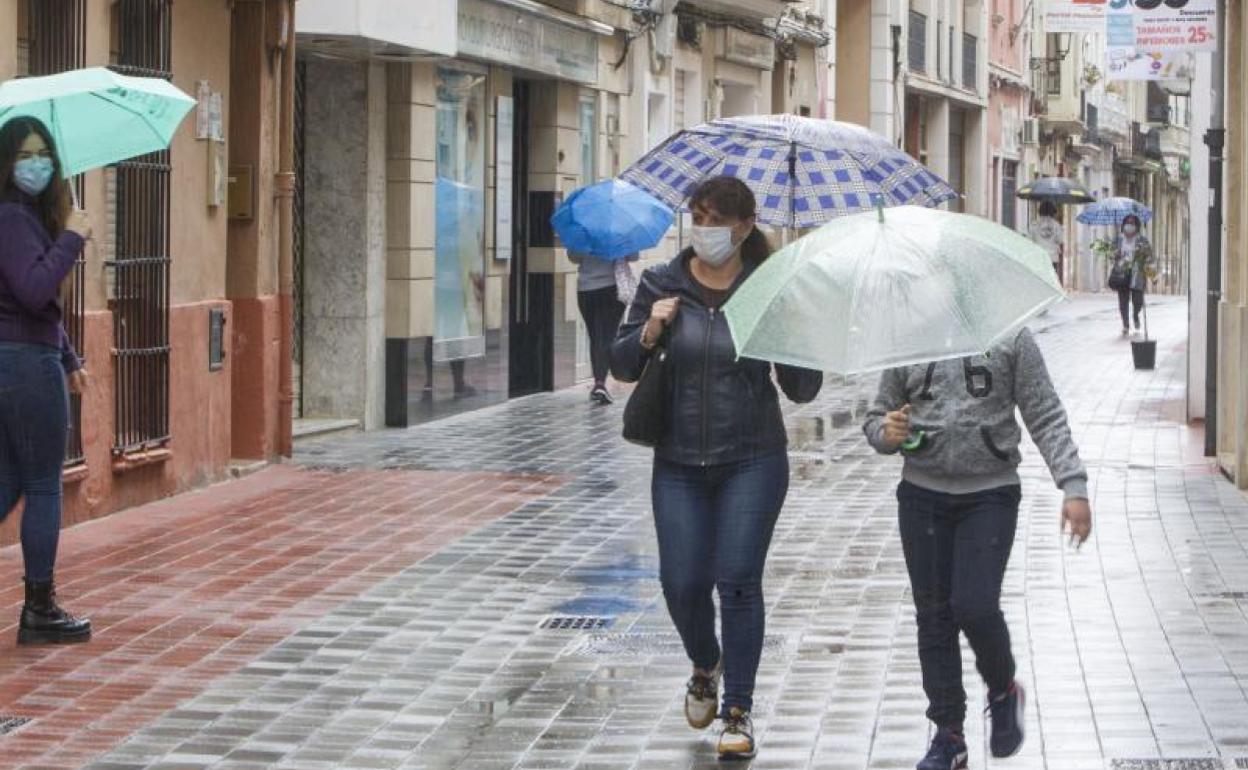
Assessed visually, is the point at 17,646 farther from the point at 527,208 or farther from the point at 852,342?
the point at 527,208

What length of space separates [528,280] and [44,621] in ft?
51.2

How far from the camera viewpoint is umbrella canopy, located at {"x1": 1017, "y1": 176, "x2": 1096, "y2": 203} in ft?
169

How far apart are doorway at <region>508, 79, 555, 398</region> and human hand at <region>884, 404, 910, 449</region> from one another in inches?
697

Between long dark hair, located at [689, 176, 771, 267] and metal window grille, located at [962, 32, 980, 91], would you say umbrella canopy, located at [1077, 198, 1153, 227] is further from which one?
long dark hair, located at [689, 176, 771, 267]

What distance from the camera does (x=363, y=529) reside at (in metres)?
13.9

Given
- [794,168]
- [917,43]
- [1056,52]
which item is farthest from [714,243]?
[1056,52]

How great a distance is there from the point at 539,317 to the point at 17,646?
1563 cm

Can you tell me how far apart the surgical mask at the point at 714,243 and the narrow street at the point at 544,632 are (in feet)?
4.90

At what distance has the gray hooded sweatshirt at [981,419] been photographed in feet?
24.2

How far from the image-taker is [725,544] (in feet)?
26.3

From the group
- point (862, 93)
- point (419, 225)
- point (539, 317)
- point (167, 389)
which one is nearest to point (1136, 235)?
point (862, 93)

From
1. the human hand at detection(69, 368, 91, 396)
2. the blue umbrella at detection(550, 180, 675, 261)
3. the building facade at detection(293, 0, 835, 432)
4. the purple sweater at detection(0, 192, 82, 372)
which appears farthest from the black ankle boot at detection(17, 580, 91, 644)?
the blue umbrella at detection(550, 180, 675, 261)

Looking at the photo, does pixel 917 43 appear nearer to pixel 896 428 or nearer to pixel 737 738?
pixel 737 738

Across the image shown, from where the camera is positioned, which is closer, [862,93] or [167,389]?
[167,389]
